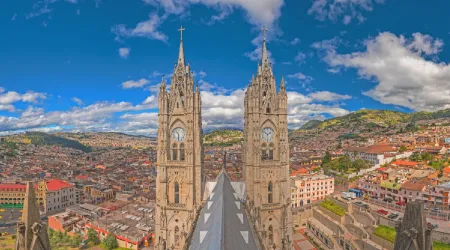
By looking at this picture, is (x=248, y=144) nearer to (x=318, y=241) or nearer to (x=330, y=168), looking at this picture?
(x=318, y=241)

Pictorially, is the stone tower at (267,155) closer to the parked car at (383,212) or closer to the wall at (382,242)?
the wall at (382,242)

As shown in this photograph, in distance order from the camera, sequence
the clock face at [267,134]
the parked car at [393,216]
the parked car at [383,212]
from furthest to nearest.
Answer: the parked car at [383,212] < the parked car at [393,216] < the clock face at [267,134]

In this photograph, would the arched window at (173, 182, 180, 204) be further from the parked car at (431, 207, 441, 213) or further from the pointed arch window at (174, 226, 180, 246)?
the parked car at (431, 207, 441, 213)

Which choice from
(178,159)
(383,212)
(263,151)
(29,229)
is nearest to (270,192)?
(263,151)

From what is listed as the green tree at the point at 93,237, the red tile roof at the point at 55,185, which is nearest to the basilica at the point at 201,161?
the green tree at the point at 93,237

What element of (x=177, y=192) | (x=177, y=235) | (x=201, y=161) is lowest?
(x=177, y=235)

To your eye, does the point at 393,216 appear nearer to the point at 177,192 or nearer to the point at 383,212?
the point at 383,212
